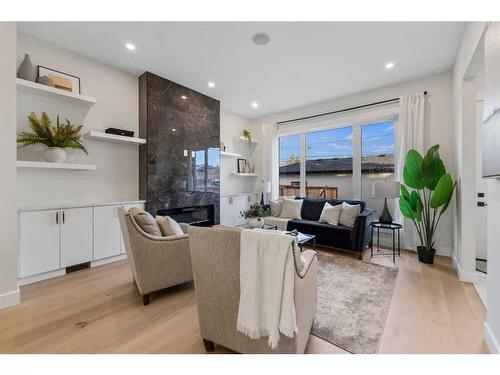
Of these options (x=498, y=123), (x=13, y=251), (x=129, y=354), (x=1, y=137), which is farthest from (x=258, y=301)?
(x=1, y=137)

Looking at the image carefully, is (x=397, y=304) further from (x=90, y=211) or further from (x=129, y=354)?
(x=90, y=211)

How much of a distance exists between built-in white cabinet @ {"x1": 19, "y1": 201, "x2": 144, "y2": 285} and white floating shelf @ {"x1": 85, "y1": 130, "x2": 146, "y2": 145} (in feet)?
3.13

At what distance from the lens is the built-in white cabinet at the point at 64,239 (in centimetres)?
246

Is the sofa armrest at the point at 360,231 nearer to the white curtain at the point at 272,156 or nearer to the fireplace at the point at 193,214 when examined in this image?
the white curtain at the point at 272,156

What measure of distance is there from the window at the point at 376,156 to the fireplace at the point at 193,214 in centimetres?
308

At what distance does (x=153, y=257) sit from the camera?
209 centimetres

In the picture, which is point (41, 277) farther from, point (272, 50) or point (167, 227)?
point (272, 50)

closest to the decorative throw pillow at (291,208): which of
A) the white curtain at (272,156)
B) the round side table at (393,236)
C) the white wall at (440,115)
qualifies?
the white curtain at (272,156)

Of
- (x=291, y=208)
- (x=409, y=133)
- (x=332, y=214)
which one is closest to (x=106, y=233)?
(x=291, y=208)

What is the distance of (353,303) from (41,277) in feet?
11.3

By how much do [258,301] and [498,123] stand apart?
180cm

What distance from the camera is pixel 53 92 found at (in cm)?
270

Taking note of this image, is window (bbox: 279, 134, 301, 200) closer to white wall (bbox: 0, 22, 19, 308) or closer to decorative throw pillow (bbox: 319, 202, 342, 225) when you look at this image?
decorative throw pillow (bbox: 319, 202, 342, 225)

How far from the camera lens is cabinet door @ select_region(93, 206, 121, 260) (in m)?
2.97
